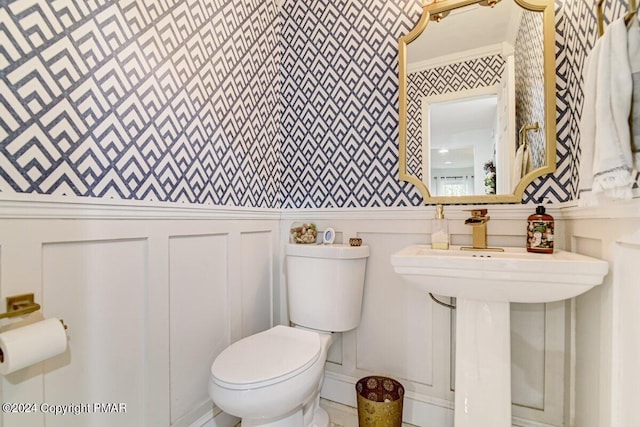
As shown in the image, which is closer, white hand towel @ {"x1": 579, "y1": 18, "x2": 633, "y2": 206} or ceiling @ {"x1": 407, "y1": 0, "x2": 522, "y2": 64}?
white hand towel @ {"x1": 579, "y1": 18, "x2": 633, "y2": 206}

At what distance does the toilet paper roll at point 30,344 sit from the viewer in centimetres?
69

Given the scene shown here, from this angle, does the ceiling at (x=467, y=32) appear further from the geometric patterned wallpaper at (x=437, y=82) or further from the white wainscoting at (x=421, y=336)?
the white wainscoting at (x=421, y=336)

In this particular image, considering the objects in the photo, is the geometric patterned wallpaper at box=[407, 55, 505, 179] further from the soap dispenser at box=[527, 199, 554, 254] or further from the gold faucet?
the soap dispenser at box=[527, 199, 554, 254]

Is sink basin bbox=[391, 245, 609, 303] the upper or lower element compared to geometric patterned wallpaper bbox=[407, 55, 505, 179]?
lower

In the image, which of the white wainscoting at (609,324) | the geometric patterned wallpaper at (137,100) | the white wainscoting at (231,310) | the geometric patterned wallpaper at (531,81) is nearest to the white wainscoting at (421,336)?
the white wainscoting at (231,310)

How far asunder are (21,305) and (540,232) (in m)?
1.67

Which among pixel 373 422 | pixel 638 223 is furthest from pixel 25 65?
pixel 373 422

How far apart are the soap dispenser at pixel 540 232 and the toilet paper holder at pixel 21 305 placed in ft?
5.32

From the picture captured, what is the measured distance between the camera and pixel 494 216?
138cm

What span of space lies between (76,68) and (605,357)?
1.81 metres

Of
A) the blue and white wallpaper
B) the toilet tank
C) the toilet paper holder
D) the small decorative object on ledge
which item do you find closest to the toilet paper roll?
the toilet paper holder

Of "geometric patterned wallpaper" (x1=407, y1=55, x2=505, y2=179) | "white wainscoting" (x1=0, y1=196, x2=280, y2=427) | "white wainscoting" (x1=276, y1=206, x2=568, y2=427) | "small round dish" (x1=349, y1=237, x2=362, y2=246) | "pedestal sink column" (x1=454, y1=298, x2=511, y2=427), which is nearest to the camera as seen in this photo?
"white wainscoting" (x1=0, y1=196, x2=280, y2=427)

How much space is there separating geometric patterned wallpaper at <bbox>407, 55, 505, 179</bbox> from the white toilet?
552 mm

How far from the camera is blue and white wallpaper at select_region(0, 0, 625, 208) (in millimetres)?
860
